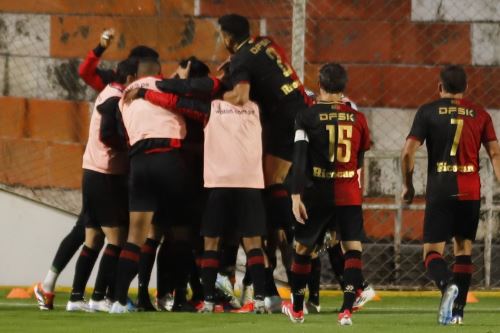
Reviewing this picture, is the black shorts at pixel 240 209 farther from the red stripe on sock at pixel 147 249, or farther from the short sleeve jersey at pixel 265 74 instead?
the red stripe on sock at pixel 147 249

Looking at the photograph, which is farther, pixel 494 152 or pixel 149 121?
pixel 149 121

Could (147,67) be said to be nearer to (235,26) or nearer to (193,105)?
(193,105)

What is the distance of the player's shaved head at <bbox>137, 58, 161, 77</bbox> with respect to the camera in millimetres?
10719

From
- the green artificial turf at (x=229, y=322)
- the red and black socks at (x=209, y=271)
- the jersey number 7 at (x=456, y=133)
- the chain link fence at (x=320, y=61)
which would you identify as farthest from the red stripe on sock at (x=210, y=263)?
the chain link fence at (x=320, y=61)

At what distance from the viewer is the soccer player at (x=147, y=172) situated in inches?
405

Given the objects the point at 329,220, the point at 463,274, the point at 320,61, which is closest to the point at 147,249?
the point at 329,220

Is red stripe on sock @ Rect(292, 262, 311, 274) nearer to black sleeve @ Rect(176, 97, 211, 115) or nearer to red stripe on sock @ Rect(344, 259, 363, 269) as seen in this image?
red stripe on sock @ Rect(344, 259, 363, 269)

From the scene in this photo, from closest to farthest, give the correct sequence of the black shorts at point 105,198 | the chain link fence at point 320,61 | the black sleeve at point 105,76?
the black shorts at point 105,198
the black sleeve at point 105,76
the chain link fence at point 320,61

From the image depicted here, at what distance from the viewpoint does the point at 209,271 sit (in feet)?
33.7

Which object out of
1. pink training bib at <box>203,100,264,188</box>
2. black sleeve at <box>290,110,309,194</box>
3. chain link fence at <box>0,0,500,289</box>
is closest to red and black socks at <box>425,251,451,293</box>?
black sleeve at <box>290,110,309,194</box>

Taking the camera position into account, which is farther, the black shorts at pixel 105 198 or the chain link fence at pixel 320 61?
Result: the chain link fence at pixel 320 61

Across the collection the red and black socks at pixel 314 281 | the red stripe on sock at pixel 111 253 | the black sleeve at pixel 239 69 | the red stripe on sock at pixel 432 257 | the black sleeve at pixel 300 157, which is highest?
the black sleeve at pixel 239 69

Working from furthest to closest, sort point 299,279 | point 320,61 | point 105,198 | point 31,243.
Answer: point 320,61 → point 31,243 → point 105,198 → point 299,279

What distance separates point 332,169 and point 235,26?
5.13 feet
